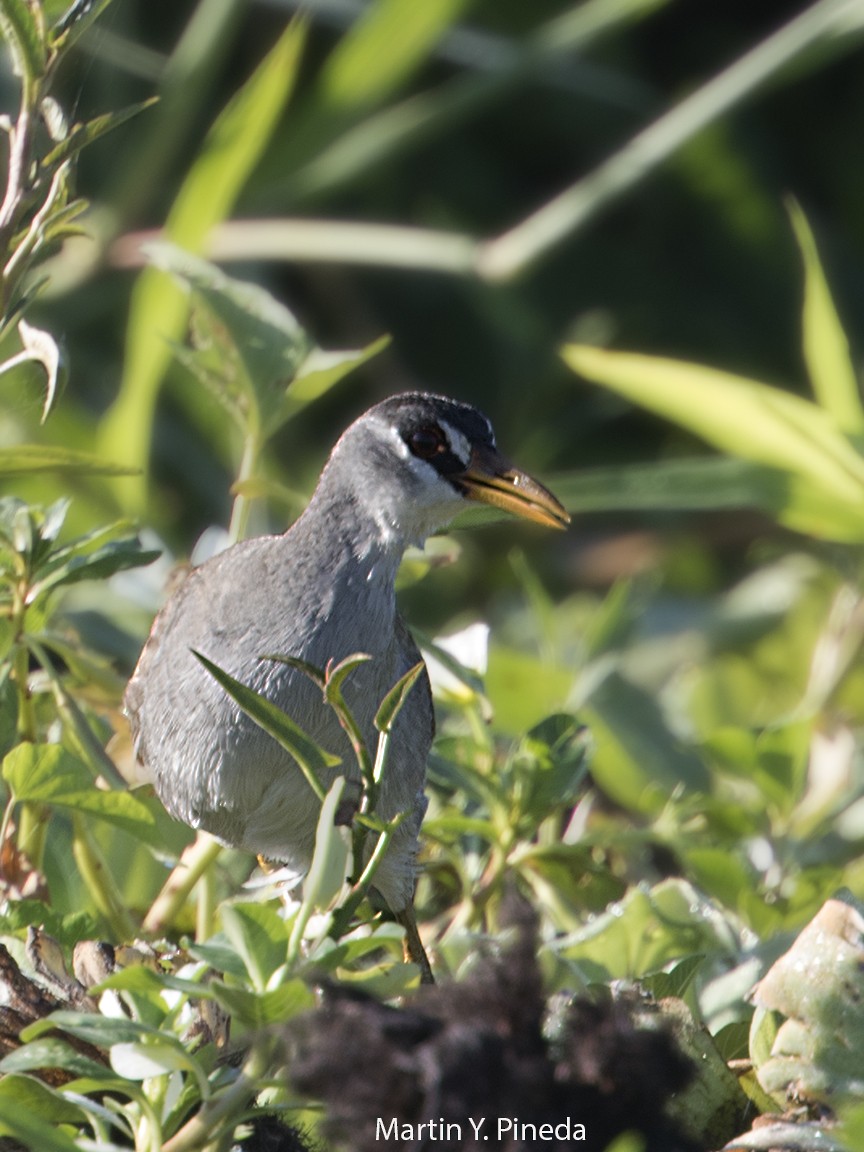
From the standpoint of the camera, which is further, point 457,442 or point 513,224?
point 513,224

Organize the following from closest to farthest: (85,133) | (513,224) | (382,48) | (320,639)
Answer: (85,133)
(320,639)
(382,48)
(513,224)

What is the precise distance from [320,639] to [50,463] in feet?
0.72

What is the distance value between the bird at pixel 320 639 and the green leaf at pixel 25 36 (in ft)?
1.10

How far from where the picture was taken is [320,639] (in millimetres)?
1051

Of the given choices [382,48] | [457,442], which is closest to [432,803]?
[457,442]

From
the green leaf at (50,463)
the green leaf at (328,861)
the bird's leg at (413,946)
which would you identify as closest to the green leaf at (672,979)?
the bird's leg at (413,946)

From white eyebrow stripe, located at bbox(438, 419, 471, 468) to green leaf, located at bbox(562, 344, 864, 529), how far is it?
0.80ft

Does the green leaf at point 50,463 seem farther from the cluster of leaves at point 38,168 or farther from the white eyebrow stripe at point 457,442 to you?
the white eyebrow stripe at point 457,442

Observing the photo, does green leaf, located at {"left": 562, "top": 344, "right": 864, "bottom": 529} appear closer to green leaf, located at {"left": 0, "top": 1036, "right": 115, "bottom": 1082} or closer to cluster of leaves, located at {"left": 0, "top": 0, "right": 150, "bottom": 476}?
cluster of leaves, located at {"left": 0, "top": 0, "right": 150, "bottom": 476}

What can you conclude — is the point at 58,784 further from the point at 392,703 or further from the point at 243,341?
the point at 243,341

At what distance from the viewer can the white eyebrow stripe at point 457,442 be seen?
1158 millimetres

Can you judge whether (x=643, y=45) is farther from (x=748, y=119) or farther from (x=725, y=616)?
(x=725, y=616)

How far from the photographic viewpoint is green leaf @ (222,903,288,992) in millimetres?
677

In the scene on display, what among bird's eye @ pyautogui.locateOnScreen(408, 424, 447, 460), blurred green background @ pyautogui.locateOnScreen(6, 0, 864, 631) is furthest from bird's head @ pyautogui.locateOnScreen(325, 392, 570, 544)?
blurred green background @ pyautogui.locateOnScreen(6, 0, 864, 631)
